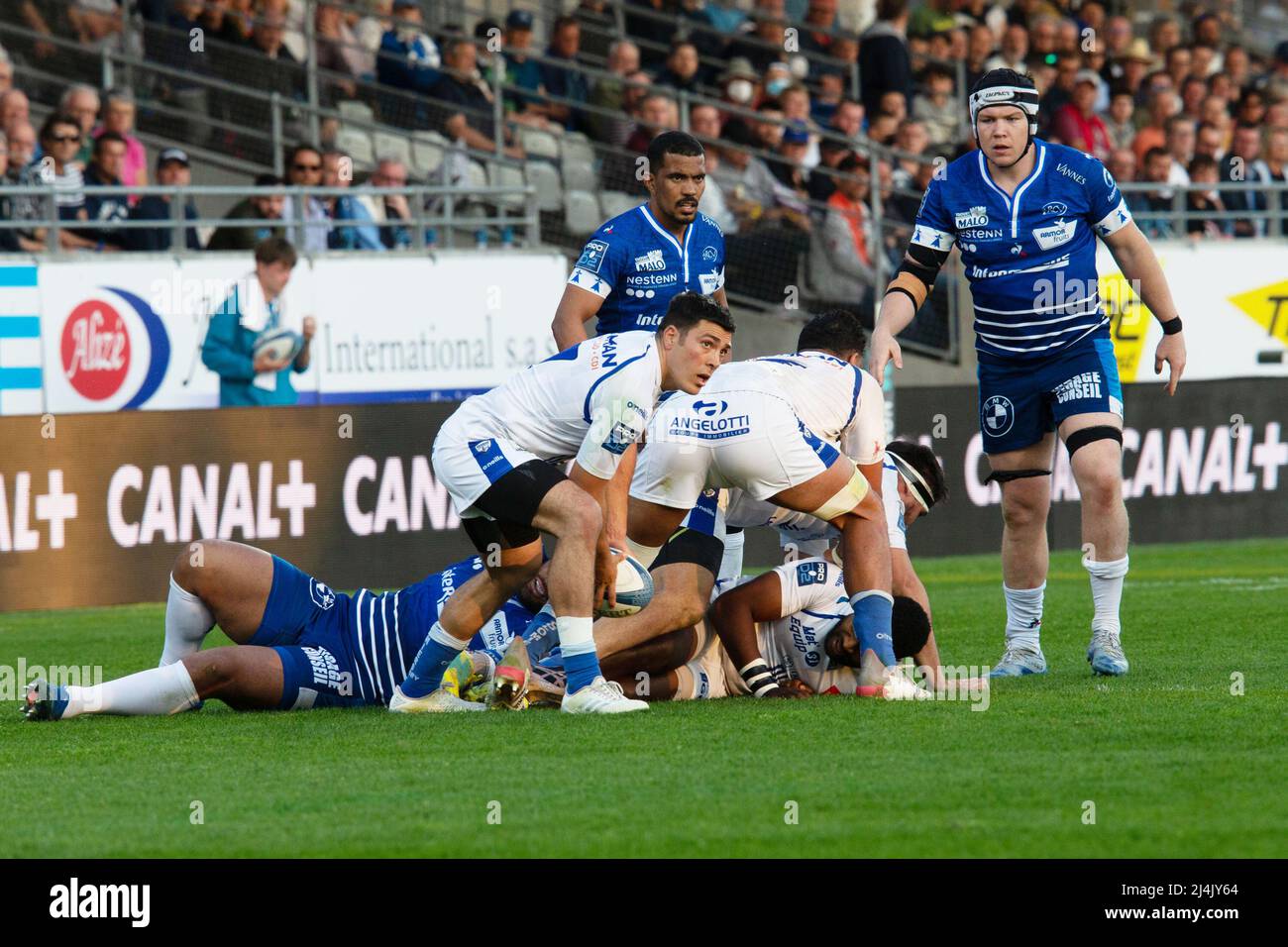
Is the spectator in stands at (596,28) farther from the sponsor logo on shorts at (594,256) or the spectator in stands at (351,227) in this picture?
the sponsor logo on shorts at (594,256)

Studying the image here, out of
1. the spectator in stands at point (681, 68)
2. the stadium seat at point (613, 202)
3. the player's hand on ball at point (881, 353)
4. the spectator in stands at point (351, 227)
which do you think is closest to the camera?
the player's hand on ball at point (881, 353)

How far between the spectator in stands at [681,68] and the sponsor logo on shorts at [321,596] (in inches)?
474

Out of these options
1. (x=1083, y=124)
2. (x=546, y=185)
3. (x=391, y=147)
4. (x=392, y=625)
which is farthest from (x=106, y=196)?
(x=1083, y=124)

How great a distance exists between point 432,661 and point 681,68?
12449 millimetres

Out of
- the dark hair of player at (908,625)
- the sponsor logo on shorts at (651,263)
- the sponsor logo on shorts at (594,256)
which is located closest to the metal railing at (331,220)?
the sponsor logo on shorts at (594,256)

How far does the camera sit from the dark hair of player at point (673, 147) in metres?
8.98

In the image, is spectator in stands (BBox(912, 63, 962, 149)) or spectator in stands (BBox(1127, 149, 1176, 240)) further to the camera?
spectator in stands (BBox(912, 63, 962, 149))

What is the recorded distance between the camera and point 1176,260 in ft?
57.9

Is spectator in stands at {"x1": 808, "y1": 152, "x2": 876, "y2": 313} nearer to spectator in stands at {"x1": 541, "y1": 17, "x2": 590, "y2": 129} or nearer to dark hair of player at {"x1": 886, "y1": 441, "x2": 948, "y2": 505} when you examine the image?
spectator in stands at {"x1": 541, "y1": 17, "x2": 590, "y2": 129}

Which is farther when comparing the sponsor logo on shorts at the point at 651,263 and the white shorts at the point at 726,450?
the sponsor logo on shorts at the point at 651,263

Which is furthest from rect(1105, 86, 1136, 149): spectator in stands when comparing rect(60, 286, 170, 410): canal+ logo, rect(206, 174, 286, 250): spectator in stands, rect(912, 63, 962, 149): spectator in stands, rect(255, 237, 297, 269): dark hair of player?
rect(60, 286, 170, 410): canal+ logo

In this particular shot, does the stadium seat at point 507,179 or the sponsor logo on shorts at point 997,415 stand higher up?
the stadium seat at point 507,179

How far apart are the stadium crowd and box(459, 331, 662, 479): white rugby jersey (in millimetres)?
7522

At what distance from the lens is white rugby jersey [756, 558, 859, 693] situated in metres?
7.78
